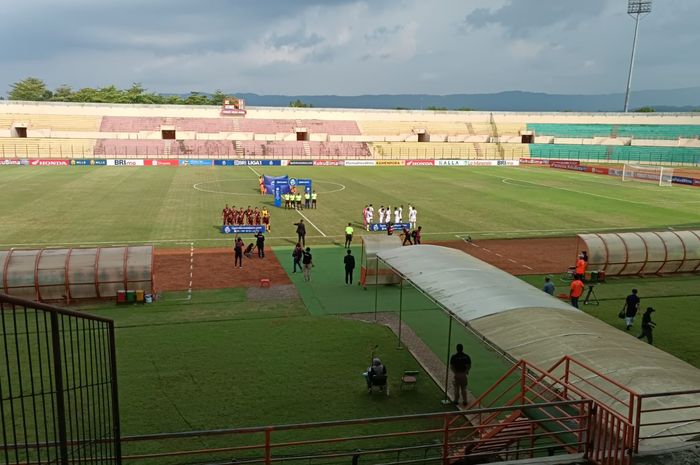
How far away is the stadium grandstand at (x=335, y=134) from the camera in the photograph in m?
93.7

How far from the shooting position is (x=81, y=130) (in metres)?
97.7

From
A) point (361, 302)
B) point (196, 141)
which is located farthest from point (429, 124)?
point (361, 302)

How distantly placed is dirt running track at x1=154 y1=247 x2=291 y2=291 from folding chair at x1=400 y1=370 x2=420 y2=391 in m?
11.1

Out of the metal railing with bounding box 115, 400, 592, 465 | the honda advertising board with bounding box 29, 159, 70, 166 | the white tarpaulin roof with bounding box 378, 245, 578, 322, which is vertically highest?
the white tarpaulin roof with bounding box 378, 245, 578, 322

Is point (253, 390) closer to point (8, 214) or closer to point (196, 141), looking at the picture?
point (8, 214)

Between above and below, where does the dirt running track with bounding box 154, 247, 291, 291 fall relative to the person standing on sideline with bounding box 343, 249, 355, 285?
below

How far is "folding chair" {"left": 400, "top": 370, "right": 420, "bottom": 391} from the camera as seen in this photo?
14859 millimetres

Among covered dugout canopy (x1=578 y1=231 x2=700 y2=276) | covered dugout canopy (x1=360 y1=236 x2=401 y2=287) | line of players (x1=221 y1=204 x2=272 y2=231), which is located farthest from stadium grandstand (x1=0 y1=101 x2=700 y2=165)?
covered dugout canopy (x1=360 y1=236 x2=401 y2=287)

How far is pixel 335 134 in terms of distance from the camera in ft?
362

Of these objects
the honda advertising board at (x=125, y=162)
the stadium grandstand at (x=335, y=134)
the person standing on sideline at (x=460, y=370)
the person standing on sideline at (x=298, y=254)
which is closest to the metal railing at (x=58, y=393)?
the person standing on sideline at (x=460, y=370)

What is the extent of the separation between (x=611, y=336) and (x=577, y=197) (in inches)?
1809

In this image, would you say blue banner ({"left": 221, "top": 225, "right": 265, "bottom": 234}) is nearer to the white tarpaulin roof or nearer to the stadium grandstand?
the white tarpaulin roof

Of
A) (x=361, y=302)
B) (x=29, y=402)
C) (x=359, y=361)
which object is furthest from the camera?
(x=361, y=302)

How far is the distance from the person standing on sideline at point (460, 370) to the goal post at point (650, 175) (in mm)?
64480
